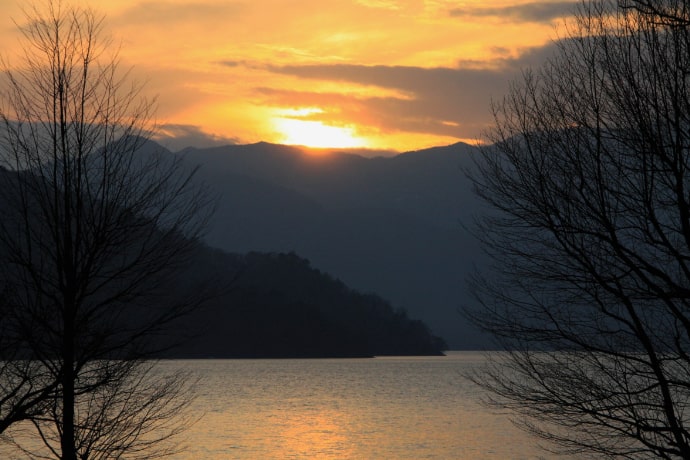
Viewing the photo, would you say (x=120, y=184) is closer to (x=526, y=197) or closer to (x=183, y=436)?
(x=526, y=197)

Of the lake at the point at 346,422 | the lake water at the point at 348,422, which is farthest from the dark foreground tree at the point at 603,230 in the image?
the lake water at the point at 348,422

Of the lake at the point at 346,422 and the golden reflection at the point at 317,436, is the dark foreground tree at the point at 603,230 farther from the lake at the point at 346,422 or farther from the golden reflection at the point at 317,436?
the golden reflection at the point at 317,436

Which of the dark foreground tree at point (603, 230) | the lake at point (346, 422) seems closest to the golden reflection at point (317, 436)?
the lake at point (346, 422)

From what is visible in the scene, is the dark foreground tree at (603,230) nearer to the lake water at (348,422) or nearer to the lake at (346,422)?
Answer: the lake at (346,422)

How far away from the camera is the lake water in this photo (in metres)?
61.4

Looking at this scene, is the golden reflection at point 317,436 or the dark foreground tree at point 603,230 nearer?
the dark foreground tree at point 603,230

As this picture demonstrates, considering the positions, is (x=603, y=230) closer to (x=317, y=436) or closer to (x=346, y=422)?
(x=317, y=436)

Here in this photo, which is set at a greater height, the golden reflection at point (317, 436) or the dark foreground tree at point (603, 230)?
the dark foreground tree at point (603, 230)

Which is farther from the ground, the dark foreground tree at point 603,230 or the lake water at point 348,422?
the dark foreground tree at point 603,230

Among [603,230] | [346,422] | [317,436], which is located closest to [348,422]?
[346,422]

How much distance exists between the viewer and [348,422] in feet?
278

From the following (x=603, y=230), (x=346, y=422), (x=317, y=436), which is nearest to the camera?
Result: (x=603, y=230)

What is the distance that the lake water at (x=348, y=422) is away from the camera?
201 ft

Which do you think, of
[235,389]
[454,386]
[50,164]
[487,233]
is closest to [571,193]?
[487,233]
